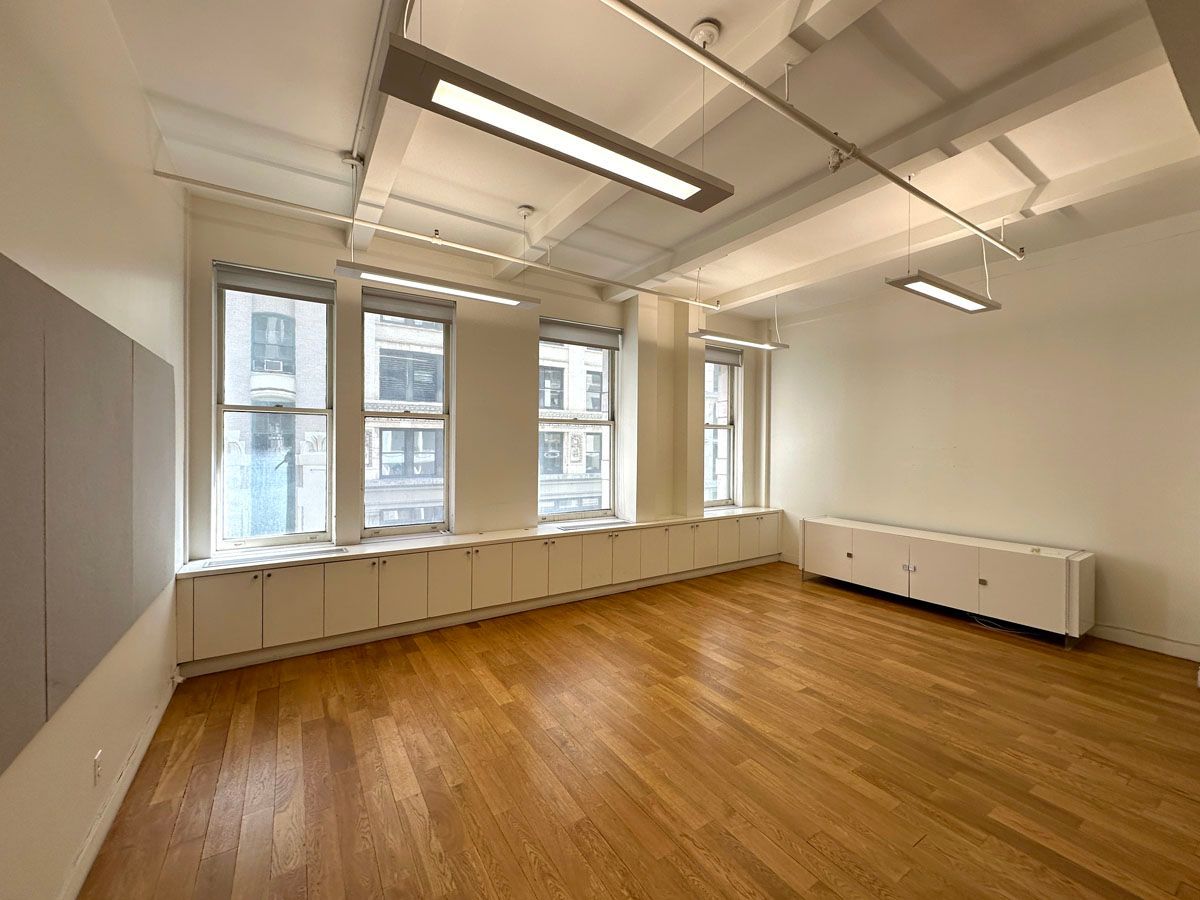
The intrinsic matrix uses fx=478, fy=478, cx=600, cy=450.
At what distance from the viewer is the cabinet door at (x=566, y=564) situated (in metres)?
4.94

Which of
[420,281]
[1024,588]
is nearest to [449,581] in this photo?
[420,281]

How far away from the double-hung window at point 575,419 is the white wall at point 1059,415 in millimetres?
3015

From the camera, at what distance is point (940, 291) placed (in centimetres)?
358

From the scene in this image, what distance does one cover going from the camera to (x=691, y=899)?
1729mm

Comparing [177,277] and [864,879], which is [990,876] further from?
[177,277]

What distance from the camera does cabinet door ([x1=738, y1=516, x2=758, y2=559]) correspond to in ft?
21.3

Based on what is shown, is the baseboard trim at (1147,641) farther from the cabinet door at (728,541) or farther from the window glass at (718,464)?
the window glass at (718,464)

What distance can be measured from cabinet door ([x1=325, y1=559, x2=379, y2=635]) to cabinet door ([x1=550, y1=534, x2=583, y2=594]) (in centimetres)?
168

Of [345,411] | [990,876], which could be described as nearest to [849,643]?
[990,876]

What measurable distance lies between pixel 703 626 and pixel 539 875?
2.90 m

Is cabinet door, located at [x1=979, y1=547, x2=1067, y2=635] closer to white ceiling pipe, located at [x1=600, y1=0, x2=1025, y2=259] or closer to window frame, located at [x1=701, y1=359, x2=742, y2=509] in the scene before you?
window frame, located at [x1=701, y1=359, x2=742, y2=509]

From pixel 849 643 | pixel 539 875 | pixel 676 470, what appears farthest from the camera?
pixel 676 470

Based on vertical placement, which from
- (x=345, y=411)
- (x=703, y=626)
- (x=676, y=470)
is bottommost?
(x=703, y=626)

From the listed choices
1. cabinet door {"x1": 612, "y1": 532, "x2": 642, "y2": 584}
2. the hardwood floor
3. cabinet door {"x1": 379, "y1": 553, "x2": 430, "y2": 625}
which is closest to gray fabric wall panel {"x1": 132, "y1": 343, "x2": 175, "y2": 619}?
the hardwood floor
